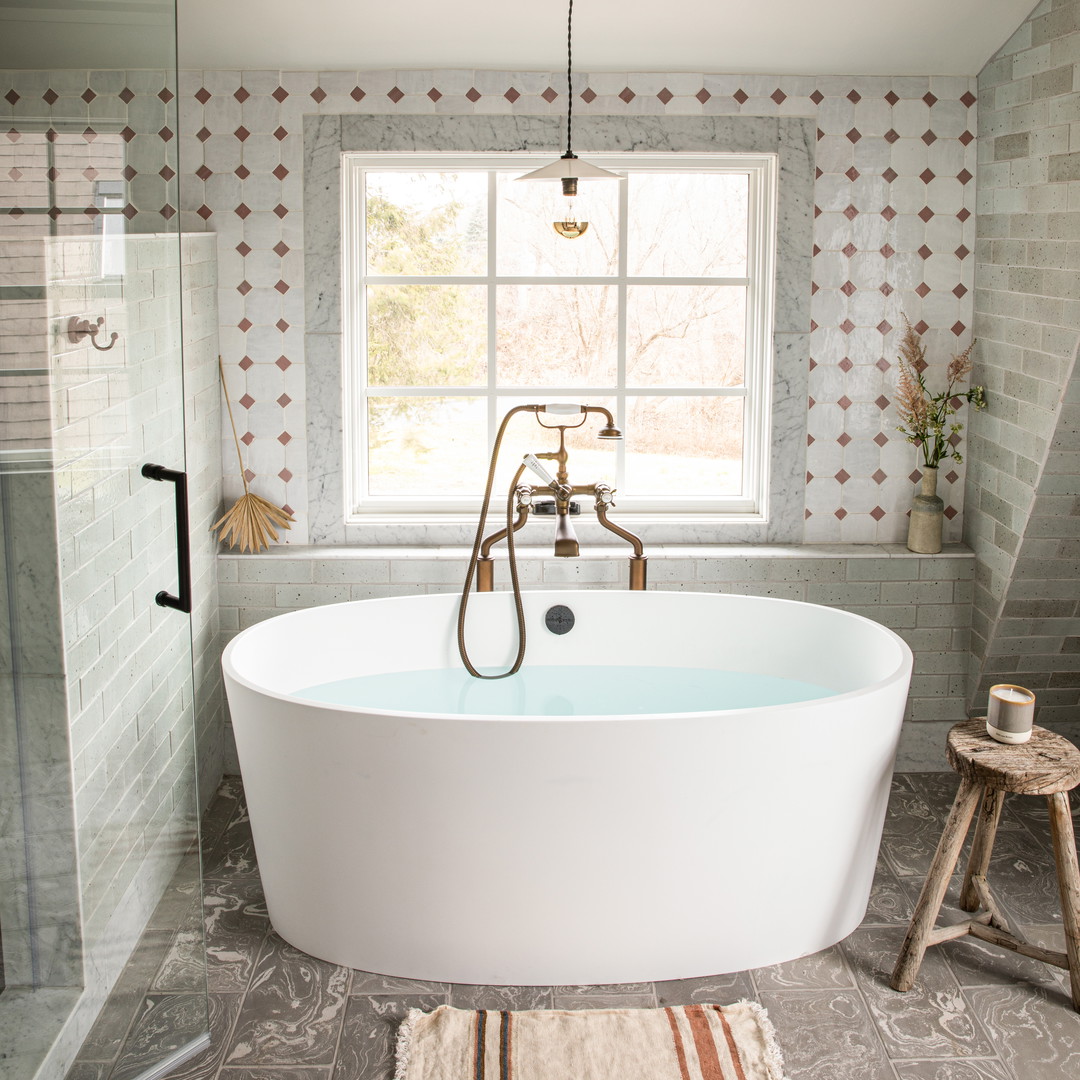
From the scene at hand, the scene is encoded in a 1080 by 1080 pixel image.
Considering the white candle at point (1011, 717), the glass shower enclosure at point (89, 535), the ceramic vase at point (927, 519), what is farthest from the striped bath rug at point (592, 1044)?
the ceramic vase at point (927, 519)

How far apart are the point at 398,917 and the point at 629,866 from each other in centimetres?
59

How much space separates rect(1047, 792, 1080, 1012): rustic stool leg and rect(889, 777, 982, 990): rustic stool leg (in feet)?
0.60

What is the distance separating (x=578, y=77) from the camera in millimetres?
3996

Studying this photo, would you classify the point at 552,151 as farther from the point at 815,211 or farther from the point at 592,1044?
the point at 592,1044

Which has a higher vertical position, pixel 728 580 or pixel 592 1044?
pixel 728 580

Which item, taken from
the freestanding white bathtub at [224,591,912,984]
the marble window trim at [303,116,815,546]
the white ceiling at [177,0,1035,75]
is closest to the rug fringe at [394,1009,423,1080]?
the freestanding white bathtub at [224,591,912,984]

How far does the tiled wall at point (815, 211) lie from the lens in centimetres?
400

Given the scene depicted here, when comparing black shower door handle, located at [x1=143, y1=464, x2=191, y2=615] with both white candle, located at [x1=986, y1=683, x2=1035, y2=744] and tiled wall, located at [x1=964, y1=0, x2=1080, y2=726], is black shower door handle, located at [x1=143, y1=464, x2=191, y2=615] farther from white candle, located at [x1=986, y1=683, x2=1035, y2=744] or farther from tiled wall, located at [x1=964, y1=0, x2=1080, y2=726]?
tiled wall, located at [x1=964, y1=0, x2=1080, y2=726]

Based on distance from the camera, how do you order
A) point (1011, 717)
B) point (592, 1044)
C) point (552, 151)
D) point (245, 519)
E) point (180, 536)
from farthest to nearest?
1. point (245, 519)
2. point (552, 151)
3. point (1011, 717)
4. point (592, 1044)
5. point (180, 536)

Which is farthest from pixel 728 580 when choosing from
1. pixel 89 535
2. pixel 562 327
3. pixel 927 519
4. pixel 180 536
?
pixel 89 535

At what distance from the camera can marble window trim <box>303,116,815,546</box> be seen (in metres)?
4.02

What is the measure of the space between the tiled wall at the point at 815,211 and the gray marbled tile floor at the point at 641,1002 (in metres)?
1.55

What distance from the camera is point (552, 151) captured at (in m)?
4.04

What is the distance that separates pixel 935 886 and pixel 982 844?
355 millimetres
